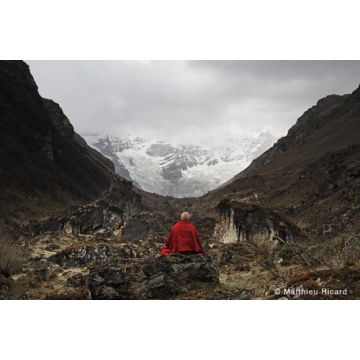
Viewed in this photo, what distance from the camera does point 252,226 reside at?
2703cm

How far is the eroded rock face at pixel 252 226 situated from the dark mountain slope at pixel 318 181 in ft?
4.39

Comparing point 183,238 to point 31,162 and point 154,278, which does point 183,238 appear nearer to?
point 154,278

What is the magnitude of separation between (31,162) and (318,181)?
150 feet

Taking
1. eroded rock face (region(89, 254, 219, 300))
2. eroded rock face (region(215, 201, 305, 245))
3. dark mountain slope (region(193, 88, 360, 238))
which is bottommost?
eroded rock face (region(89, 254, 219, 300))

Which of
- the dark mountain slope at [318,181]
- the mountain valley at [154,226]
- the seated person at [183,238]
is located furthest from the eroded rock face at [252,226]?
the seated person at [183,238]

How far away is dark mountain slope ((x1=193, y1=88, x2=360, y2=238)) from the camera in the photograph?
2005 inches

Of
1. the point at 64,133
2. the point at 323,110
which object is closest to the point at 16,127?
the point at 64,133

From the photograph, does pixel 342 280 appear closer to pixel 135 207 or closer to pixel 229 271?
pixel 229 271

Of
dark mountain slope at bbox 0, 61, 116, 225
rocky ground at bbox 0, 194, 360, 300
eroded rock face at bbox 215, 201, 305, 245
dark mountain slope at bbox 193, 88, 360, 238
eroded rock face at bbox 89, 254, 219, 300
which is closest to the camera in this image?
rocky ground at bbox 0, 194, 360, 300

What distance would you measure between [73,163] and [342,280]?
8092 centimetres

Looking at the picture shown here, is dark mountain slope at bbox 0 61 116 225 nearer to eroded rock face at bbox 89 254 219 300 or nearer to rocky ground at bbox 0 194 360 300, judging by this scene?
rocky ground at bbox 0 194 360 300

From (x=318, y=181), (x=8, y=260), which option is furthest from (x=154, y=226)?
(x=318, y=181)

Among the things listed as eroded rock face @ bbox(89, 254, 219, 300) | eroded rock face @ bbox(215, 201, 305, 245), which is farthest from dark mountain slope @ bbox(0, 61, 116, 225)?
eroded rock face @ bbox(89, 254, 219, 300)

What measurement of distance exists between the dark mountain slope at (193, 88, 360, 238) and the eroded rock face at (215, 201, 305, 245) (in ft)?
4.39
